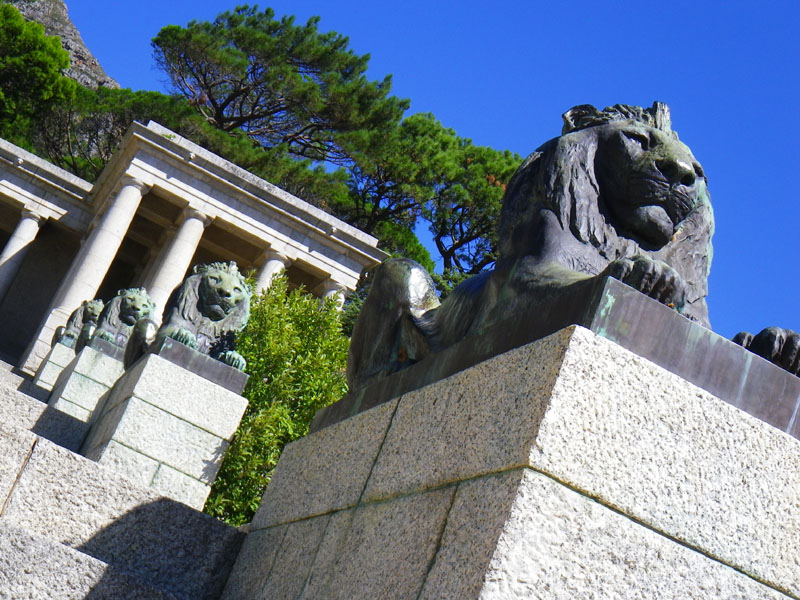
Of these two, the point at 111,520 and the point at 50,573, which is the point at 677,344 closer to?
the point at 50,573

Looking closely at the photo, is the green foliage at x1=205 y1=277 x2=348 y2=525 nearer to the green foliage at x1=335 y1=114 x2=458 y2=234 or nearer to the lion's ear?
the lion's ear

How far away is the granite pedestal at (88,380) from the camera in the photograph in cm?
1038

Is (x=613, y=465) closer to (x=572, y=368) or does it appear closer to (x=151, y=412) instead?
(x=572, y=368)

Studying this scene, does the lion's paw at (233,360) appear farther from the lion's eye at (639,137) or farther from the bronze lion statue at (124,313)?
the bronze lion statue at (124,313)

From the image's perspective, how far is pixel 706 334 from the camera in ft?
8.92

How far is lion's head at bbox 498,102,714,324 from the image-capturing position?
12.2 feet

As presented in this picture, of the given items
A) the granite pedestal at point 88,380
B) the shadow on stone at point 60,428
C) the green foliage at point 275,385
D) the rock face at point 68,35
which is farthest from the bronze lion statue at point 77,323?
the rock face at point 68,35

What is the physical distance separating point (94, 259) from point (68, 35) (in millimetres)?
50013

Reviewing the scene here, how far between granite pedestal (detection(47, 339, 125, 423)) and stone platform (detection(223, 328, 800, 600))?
787 cm

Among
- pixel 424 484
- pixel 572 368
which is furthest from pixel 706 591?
pixel 424 484

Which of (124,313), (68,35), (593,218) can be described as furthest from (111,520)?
(68,35)

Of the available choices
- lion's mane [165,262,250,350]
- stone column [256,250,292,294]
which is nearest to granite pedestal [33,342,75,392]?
lion's mane [165,262,250,350]

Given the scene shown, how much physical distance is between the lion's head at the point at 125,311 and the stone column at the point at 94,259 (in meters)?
16.5

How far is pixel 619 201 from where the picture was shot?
3871 millimetres
